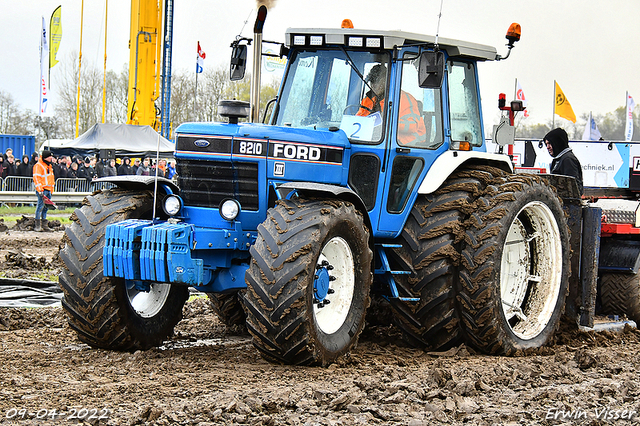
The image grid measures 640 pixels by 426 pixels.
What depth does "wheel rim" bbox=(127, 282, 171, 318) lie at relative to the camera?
687 centimetres

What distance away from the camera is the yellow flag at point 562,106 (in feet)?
89.4

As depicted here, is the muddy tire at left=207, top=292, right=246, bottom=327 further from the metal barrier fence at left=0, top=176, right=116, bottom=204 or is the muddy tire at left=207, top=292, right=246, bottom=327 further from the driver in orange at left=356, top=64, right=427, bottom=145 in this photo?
the metal barrier fence at left=0, top=176, right=116, bottom=204

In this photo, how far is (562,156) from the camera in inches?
391

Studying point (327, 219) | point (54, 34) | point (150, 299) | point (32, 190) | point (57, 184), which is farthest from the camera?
point (54, 34)

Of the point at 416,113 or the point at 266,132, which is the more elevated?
the point at 416,113

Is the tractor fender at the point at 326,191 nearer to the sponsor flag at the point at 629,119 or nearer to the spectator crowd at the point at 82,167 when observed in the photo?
the spectator crowd at the point at 82,167

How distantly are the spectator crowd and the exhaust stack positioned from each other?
16.9 m

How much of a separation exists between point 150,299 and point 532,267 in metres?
3.73

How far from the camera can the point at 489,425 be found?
4688 millimetres

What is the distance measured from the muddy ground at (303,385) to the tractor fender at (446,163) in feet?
4.86

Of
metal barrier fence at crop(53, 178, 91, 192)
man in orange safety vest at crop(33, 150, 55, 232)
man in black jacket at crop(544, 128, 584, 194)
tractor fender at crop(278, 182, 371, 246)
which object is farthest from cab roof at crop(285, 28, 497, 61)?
metal barrier fence at crop(53, 178, 91, 192)

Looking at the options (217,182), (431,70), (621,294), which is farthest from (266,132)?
(621,294)

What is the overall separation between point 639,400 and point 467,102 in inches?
132

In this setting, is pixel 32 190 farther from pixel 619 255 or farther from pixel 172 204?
pixel 619 255
